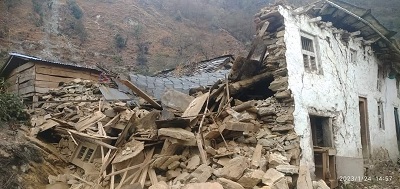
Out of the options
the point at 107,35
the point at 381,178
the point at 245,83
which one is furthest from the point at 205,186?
the point at 107,35

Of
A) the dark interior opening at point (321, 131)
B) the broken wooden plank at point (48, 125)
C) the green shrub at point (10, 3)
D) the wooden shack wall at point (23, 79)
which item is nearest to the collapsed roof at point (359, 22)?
the dark interior opening at point (321, 131)

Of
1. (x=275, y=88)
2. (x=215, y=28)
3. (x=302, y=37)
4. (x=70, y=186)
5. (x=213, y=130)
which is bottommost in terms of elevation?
(x=70, y=186)

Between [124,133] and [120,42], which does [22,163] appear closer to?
[124,133]

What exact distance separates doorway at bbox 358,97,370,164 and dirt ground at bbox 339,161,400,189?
511 millimetres

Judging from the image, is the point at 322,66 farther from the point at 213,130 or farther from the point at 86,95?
the point at 86,95

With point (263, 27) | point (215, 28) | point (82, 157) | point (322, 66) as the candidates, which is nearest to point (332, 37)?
point (322, 66)

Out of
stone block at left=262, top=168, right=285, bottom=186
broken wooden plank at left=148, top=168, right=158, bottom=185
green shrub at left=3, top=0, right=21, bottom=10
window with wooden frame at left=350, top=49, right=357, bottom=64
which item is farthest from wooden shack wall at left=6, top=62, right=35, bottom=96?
green shrub at left=3, top=0, right=21, bottom=10

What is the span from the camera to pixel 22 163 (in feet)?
23.9

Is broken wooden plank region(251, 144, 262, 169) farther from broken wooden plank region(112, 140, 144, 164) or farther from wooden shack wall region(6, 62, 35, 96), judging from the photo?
wooden shack wall region(6, 62, 35, 96)

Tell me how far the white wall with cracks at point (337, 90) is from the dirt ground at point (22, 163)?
5.76 meters

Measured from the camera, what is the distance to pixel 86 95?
10.6 meters

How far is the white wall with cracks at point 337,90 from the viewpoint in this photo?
26.5 feet

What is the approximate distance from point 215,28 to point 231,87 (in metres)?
28.6

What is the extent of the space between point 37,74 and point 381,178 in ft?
38.2
